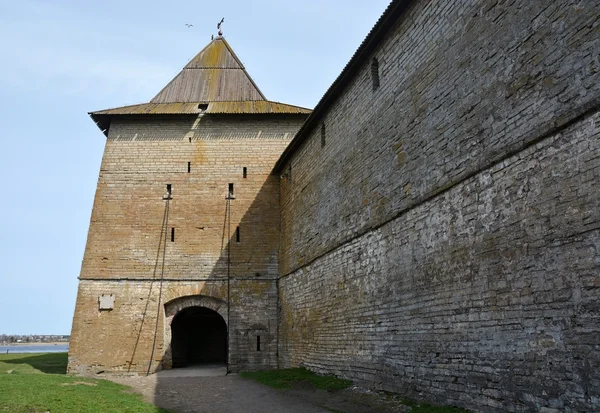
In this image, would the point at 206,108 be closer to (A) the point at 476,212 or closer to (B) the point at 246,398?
(B) the point at 246,398

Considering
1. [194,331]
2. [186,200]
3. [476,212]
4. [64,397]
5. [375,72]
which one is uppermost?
[375,72]

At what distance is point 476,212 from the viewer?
22.1ft

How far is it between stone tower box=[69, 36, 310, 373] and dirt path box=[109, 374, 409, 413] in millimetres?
2900

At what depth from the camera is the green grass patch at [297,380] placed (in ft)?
33.8

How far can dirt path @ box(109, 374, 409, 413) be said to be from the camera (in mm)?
8383

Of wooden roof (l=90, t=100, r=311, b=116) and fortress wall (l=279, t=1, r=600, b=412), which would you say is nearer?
fortress wall (l=279, t=1, r=600, b=412)

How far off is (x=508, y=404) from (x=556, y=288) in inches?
58.2

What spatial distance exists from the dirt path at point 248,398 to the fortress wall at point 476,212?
1.79ft

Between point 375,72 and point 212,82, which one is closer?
point 375,72

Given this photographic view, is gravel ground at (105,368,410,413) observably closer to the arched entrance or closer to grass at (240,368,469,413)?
grass at (240,368,469,413)

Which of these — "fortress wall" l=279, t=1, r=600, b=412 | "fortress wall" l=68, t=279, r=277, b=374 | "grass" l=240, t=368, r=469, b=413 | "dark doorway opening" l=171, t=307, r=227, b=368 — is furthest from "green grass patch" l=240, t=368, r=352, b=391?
"dark doorway opening" l=171, t=307, r=227, b=368

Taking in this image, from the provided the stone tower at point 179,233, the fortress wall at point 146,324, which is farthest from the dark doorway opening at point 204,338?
the fortress wall at point 146,324

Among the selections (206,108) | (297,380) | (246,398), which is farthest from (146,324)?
(206,108)

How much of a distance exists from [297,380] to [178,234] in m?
6.91
